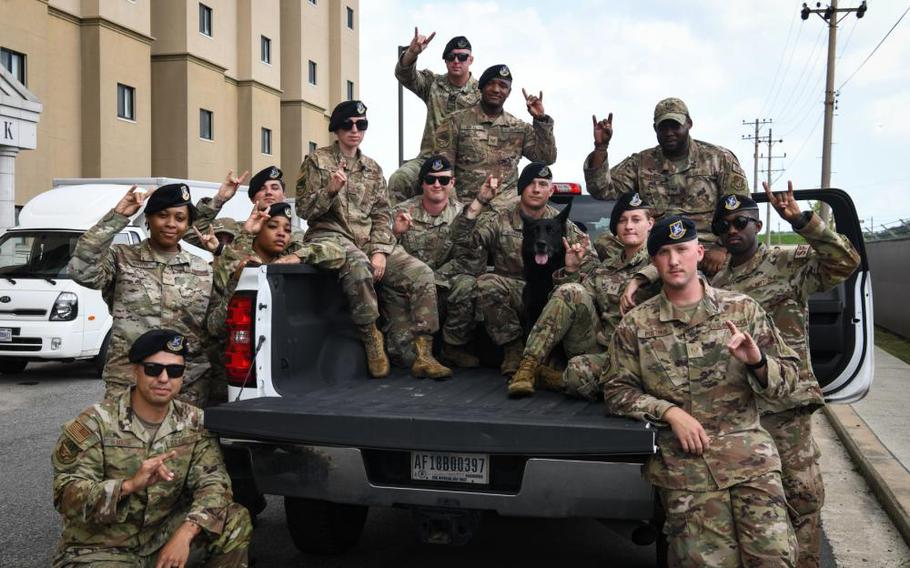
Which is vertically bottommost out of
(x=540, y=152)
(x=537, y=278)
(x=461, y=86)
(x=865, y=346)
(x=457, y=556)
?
(x=457, y=556)

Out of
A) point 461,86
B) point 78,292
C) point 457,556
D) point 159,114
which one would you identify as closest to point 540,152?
point 461,86

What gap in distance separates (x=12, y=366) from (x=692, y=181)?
998cm

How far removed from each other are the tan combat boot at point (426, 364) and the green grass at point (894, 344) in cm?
1105

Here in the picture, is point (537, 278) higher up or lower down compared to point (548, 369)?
higher up

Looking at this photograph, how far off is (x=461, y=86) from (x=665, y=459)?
487cm

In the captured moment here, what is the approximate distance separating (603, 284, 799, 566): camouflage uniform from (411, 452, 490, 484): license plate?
1.94 feet

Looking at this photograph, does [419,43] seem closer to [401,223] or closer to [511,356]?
[401,223]

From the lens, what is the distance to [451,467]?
3889 mm

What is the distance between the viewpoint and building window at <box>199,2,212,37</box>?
108ft

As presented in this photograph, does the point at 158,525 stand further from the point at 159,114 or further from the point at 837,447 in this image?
the point at 159,114

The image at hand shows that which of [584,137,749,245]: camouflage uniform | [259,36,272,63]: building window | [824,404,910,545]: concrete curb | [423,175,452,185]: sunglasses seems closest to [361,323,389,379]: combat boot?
[423,175,452,185]: sunglasses

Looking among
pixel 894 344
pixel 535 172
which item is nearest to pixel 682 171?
pixel 535 172

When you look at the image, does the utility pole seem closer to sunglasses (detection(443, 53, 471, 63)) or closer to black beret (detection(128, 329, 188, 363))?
sunglasses (detection(443, 53, 471, 63))

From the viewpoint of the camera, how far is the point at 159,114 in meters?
31.8
